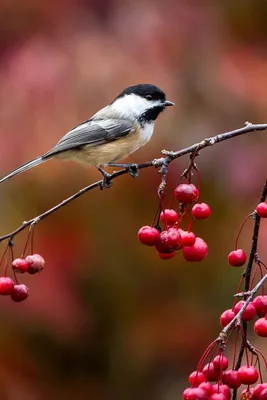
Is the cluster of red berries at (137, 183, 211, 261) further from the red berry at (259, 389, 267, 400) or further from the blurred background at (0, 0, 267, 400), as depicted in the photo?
the blurred background at (0, 0, 267, 400)

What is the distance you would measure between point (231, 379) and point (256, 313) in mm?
187

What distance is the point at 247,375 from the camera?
58.1 inches

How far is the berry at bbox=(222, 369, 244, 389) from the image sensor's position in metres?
1.48

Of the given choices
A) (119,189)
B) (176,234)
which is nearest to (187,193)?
(176,234)

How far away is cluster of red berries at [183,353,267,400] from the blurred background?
6.34 feet

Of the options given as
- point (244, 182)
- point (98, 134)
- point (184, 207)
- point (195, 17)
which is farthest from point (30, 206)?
point (184, 207)

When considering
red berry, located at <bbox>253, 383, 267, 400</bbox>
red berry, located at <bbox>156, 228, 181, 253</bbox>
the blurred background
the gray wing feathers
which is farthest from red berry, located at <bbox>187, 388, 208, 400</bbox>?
the blurred background

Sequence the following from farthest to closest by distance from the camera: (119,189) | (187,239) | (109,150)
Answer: (119,189) → (109,150) → (187,239)

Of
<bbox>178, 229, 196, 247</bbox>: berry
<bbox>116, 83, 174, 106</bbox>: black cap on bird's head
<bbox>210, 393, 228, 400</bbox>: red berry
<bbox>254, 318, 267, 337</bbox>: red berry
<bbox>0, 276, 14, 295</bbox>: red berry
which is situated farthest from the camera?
<bbox>116, 83, 174, 106</bbox>: black cap on bird's head

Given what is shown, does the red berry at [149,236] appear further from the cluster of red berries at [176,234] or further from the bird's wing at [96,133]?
the bird's wing at [96,133]

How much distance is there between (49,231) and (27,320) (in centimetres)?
44

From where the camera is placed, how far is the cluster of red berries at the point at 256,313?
1554 mm

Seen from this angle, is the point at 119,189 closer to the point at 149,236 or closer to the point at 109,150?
the point at 109,150

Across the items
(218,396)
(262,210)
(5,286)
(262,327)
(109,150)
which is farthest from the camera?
(109,150)
